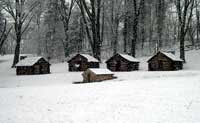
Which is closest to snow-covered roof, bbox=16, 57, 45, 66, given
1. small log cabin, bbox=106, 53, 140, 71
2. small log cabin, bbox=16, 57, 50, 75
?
small log cabin, bbox=16, 57, 50, 75

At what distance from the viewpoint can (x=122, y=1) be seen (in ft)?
194

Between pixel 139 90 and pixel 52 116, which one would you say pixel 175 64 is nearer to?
pixel 139 90

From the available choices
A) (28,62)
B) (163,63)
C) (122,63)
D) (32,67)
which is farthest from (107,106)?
(28,62)

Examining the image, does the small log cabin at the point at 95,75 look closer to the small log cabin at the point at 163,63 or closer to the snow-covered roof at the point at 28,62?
the small log cabin at the point at 163,63

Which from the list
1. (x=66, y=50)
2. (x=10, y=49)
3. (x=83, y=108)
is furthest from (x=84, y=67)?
(x=10, y=49)

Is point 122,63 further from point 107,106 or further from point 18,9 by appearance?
point 107,106

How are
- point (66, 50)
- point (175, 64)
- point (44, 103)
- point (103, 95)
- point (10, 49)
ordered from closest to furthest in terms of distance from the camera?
1. point (44, 103)
2. point (103, 95)
3. point (175, 64)
4. point (66, 50)
5. point (10, 49)

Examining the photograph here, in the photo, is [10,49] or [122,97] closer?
[122,97]

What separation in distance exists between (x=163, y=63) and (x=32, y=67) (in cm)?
2007

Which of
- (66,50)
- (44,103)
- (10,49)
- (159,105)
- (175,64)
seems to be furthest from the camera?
(10,49)

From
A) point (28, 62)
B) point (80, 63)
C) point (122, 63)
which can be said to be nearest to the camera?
point (122, 63)

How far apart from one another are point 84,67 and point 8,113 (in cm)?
3044

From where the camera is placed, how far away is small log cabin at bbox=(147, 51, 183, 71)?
41.8m

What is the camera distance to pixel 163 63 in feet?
140
